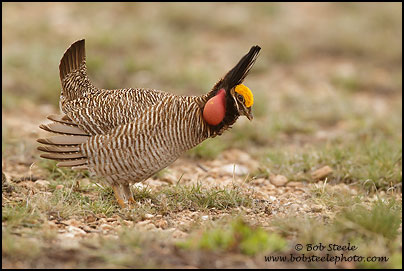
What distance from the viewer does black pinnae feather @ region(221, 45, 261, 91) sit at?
4941 millimetres

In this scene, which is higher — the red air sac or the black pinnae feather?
the black pinnae feather

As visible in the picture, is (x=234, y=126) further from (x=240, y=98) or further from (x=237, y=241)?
(x=237, y=241)

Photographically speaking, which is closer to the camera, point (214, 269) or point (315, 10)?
point (214, 269)

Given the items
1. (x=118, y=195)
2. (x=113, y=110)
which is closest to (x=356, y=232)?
(x=118, y=195)

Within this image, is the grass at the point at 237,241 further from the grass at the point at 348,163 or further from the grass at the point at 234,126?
the grass at the point at 348,163

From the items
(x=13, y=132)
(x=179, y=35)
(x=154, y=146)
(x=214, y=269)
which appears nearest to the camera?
(x=214, y=269)

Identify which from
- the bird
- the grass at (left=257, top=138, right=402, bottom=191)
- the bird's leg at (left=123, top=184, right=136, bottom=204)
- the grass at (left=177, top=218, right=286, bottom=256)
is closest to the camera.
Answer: the grass at (left=177, top=218, right=286, bottom=256)

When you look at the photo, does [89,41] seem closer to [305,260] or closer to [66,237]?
[66,237]

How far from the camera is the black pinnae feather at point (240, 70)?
16.2 ft

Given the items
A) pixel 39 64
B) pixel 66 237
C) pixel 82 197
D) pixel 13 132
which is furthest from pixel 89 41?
pixel 66 237

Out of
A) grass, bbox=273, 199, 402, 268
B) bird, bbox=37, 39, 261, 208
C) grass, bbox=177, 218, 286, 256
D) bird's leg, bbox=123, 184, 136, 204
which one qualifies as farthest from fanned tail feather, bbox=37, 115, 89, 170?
grass, bbox=273, 199, 402, 268

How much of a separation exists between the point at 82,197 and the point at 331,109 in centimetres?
515

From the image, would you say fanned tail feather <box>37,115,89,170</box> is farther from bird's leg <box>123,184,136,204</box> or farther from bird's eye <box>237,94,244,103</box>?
bird's eye <box>237,94,244,103</box>

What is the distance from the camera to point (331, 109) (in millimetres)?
8984
